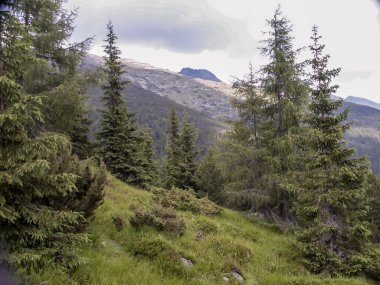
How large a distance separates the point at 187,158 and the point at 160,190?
2039 cm

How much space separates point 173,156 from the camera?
41875 mm

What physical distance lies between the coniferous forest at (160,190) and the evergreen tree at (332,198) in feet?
0.17

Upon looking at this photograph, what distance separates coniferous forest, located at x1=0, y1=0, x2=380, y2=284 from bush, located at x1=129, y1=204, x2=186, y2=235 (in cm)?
5

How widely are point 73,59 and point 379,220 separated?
144ft

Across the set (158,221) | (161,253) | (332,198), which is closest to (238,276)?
(161,253)

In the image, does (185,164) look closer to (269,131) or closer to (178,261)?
(269,131)

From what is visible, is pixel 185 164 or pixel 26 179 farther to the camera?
pixel 185 164

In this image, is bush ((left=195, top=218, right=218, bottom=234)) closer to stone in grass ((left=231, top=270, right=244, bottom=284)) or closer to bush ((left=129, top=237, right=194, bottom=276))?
stone in grass ((left=231, top=270, right=244, bottom=284))

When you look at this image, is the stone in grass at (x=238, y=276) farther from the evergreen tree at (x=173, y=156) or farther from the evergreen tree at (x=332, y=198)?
the evergreen tree at (x=173, y=156)

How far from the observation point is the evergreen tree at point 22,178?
214 inches

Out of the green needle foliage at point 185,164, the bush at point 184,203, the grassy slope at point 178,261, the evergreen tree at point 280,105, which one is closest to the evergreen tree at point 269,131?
the evergreen tree at point 280,105

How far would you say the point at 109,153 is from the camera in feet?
89.5

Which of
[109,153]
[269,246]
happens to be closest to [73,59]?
[109,153]

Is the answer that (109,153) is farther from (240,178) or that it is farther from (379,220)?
(379,220)
